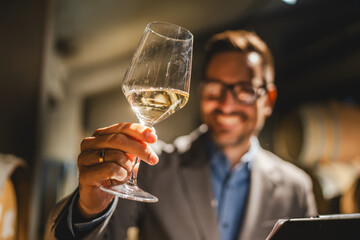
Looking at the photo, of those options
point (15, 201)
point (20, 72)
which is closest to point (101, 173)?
point (15, 201)

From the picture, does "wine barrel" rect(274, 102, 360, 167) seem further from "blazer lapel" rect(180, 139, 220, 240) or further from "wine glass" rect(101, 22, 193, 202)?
"wine glass" rect(101, 22, 193, 202)

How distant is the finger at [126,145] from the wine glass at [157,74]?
0.07 m

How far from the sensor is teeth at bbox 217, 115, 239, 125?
4.38 ft

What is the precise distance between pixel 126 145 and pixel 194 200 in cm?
70

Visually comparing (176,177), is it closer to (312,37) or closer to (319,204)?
(319,204)

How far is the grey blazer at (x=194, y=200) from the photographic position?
1.17 metres

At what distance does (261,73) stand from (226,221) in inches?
26.7

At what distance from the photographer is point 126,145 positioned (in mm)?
641

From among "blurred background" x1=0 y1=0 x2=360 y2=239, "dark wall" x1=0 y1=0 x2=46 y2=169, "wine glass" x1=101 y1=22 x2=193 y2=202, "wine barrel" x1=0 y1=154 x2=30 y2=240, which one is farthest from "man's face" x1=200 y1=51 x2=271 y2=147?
"dark wall" x1=0 y1=0 x2=46 y2=169

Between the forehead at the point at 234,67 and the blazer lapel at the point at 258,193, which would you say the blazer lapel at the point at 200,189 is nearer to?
the blazer lapel at the point at 258,193

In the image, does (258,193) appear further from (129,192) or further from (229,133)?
(129,192)

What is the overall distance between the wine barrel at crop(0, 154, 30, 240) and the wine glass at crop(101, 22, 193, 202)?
0.59 m

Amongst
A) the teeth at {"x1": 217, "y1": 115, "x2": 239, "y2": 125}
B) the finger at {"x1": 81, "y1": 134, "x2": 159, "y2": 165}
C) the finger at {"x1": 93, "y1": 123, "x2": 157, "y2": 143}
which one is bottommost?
the teeth at {"x1": 217, "y1": 115, "x2": 239, "y2": 125}

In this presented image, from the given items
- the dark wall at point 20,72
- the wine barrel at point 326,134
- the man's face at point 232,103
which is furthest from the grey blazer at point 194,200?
the wine barrel at point 326,134
